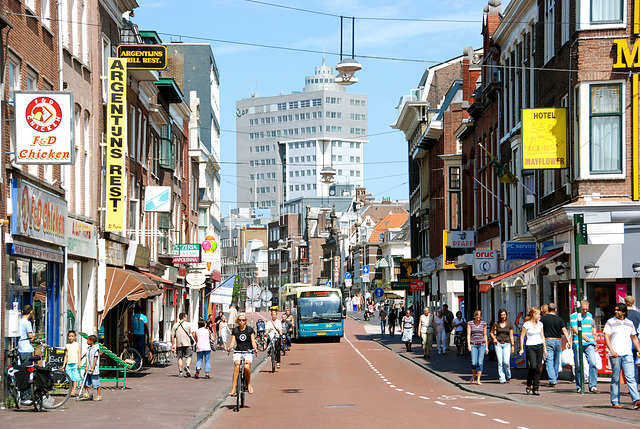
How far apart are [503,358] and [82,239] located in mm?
10945

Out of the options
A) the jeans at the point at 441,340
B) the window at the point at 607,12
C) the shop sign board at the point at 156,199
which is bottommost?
the jeans at the point at 441,340

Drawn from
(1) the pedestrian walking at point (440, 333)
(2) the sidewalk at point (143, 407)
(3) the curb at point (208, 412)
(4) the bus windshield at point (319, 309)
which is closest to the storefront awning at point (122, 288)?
(2) the sidewalk at point (143, 407)

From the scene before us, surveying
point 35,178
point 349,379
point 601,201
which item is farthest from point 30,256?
point 601,201

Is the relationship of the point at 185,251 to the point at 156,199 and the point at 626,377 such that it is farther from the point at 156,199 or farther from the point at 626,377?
the point at 626,377

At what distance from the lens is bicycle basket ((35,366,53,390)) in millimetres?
17109

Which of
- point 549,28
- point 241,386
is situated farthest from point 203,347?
point 549,28

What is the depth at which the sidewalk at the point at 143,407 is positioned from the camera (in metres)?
15.7

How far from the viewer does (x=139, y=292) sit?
92.2ft

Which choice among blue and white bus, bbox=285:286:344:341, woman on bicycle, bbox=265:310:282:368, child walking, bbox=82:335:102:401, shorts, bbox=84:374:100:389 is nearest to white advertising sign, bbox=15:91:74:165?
child walking, bbox=82:335:102:401

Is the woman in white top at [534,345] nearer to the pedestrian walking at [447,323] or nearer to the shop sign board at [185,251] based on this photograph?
the pedestrian walking at [447,323]

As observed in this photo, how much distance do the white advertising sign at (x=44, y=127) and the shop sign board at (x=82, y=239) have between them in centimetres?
562

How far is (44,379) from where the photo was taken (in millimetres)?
17219

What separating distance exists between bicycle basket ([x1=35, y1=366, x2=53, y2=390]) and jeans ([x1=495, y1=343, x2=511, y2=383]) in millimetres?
10175

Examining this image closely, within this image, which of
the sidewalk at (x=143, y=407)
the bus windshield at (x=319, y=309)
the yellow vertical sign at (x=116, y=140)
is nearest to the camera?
the sidewalk at (x=143, y=407)
